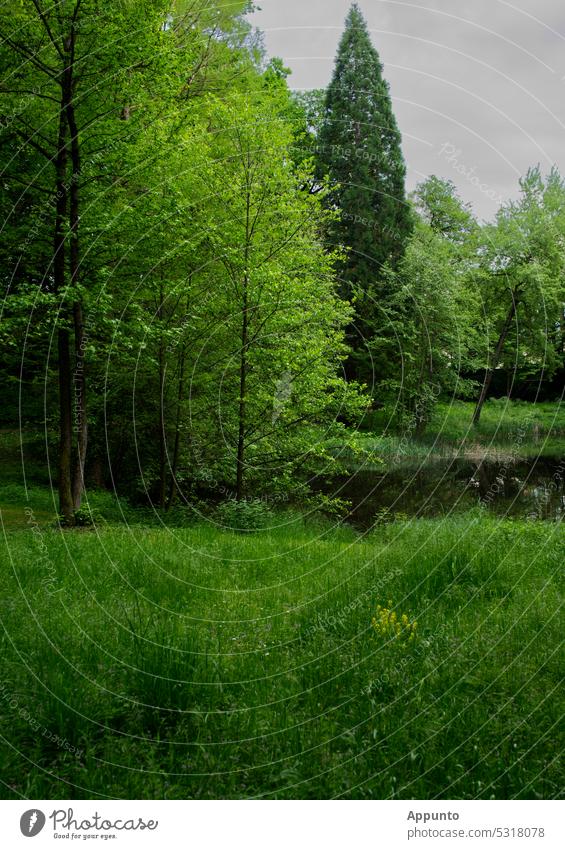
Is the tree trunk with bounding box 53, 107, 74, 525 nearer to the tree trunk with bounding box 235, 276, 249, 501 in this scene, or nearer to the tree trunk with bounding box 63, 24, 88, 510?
the tree trunk with bounding box 63, 24, 88, 510

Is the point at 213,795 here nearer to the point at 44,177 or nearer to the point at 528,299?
the point at 44,177

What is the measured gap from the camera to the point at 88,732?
345 centimetres

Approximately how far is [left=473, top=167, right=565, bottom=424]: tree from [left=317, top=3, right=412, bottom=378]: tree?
4928 mm

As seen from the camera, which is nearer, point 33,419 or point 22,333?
point 22,333

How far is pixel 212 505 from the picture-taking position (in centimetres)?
1547

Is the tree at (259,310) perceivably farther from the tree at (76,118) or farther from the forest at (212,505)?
the tree at (76,118)

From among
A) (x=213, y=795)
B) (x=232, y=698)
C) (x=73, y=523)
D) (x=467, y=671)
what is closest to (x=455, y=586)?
(x=467, y=671)

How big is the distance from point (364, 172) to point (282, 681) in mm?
30668

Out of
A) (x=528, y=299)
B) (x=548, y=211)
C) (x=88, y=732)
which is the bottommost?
(x=88, y=732)

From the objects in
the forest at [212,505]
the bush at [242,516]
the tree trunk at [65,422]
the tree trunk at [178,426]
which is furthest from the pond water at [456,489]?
the tree trunk at [65,422]

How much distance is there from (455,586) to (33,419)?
14.4 meters

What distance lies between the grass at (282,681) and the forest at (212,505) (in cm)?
2
